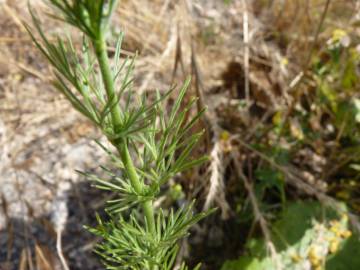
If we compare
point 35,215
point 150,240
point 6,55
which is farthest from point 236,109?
point 150,240

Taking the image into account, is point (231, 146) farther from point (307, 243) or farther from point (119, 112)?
point (119, 112)

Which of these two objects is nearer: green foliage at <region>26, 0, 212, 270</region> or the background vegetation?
green foliage at <region>26, 0, 212, 270</region>

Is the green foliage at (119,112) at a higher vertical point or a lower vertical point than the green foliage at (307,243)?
higher

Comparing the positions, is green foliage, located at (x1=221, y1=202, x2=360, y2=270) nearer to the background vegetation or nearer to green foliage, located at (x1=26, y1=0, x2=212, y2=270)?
the background vegetation

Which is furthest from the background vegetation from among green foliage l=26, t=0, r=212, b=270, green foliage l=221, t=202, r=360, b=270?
green foliage l=26, t=0, r=212, b=270

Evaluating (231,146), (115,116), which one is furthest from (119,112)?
(231,146)

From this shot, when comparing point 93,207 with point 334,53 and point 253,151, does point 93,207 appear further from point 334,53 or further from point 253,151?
point 334,53

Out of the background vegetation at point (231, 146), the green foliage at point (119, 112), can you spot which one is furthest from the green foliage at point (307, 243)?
the green foliage at point (119, 112)

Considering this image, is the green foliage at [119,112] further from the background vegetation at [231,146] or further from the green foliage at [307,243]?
the green foliage at [307,243]

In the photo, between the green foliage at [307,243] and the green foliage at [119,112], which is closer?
the green foliage at [119,112]
